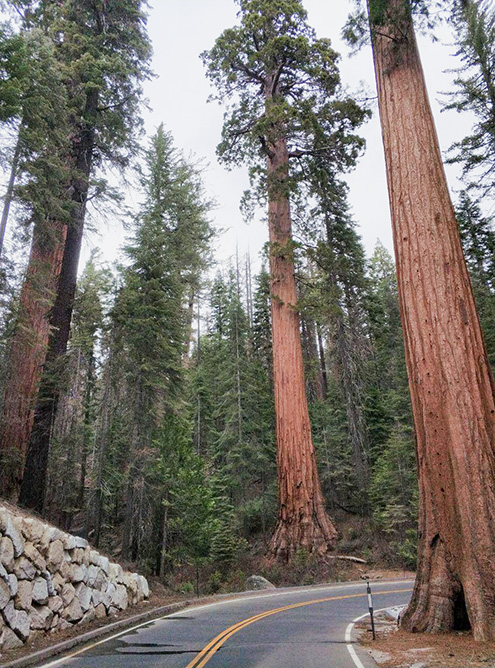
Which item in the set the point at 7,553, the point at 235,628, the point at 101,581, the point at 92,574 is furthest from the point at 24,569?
the point at 235,628

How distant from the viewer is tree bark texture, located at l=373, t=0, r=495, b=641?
231 inches

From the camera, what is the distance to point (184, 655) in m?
6.16

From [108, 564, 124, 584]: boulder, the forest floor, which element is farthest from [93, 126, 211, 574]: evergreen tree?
the forest floor

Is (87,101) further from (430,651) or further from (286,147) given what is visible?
(430,651)

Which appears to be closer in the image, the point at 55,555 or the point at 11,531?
the point at 11,531

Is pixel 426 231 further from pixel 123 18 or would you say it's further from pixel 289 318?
pixel 123 18

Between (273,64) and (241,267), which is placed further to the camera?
(241,267)

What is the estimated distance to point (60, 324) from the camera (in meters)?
14.1

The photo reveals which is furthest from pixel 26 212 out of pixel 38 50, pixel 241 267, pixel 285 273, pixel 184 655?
pixel 241 267

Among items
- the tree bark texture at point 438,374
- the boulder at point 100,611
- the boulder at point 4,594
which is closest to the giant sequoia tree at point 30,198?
the boulder at point 100,611

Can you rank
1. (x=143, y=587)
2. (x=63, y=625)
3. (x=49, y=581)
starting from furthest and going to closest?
(x=143, y=587)
(x=63, y=625)
(x=49, y=581)

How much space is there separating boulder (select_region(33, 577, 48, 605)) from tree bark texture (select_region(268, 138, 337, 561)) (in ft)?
28.9

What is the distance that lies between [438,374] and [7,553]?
6.98 m

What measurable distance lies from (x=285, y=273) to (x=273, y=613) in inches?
415
